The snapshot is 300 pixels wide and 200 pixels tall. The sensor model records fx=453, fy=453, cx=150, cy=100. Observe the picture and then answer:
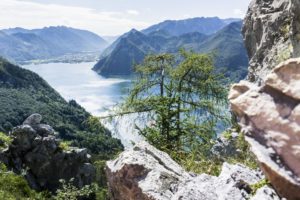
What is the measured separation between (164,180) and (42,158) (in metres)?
41.2

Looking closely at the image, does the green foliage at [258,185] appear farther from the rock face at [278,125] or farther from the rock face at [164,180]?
the rock face at [278,125]

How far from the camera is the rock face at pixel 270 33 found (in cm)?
951

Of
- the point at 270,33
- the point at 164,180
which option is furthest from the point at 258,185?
the point at 270,33

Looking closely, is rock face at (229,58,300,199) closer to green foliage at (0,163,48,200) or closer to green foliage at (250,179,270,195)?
green foliage at (250,179,270,195)

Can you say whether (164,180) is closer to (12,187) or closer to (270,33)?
(270,33)

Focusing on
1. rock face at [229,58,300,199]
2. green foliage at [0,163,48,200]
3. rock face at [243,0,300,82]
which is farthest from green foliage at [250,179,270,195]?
green foliage at [0,163,48,200]

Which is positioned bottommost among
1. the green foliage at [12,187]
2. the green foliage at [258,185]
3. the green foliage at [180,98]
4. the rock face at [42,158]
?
the rock face at [42,158]

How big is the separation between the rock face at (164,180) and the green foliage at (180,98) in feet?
24.5

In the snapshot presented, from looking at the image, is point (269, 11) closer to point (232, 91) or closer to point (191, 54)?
point (191, 54)

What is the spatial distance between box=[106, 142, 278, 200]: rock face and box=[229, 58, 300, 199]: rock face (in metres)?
1.11

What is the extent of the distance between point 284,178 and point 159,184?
4289 millimetres

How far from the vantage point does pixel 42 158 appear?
48062 millimetres

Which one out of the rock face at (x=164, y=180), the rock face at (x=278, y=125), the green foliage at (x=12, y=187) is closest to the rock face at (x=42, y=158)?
the green foliage at (x=12, y=187)

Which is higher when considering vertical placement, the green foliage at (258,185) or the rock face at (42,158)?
the green foliage at (258,185)
